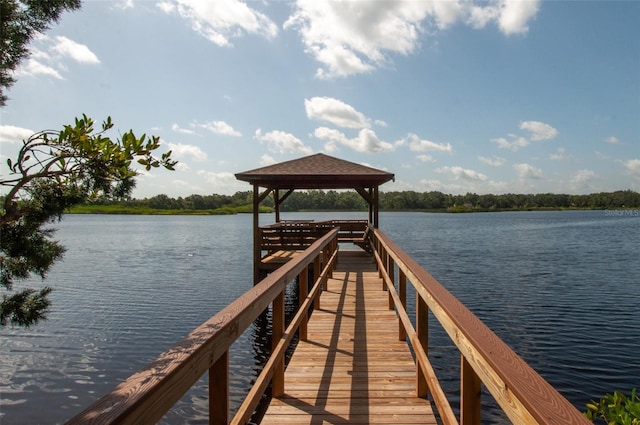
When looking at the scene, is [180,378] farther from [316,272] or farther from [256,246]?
[256,246]

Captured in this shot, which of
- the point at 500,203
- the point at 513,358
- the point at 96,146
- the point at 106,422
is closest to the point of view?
the point at 106,422

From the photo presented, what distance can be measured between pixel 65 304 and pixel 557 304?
1686 centimetres

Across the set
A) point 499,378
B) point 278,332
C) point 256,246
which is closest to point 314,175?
point 256,246

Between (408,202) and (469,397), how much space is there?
439 feet

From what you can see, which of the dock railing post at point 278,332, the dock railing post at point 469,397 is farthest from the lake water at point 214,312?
the dock railing post at point 469,397

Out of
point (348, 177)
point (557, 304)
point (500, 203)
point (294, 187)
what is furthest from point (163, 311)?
point (500, 203)

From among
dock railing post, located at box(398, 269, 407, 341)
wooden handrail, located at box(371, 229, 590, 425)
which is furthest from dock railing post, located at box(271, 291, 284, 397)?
dock railing post, located at box(398, 269, 407, 341)

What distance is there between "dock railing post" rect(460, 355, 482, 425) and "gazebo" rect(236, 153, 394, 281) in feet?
36.8

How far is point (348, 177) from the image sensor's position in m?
13.2

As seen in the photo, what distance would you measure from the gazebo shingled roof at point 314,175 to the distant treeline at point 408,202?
96314mm

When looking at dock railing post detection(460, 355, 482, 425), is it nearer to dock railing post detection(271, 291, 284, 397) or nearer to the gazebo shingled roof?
dock railing post detection(271, 291, 284, 397)

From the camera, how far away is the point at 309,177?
1349cm

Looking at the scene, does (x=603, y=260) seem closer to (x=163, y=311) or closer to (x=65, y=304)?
(x=163, y=311)

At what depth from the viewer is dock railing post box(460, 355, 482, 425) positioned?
1.69 m
